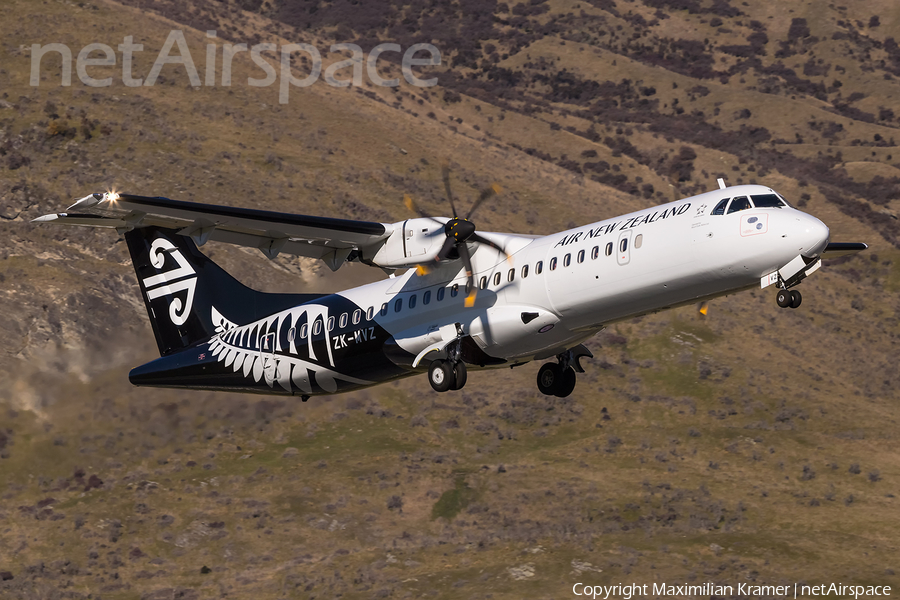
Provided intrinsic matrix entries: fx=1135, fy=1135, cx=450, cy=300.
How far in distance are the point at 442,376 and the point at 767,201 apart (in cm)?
813

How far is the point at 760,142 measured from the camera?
11219 centimetres

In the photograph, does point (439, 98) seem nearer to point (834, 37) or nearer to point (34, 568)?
point (834, 37)

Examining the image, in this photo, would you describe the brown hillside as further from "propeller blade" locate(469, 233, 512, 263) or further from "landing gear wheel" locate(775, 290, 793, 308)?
"landing gear wheel" locate(775, 290, 793, 308)

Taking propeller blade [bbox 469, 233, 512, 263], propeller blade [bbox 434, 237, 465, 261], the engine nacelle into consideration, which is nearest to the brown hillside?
the engine nacelle

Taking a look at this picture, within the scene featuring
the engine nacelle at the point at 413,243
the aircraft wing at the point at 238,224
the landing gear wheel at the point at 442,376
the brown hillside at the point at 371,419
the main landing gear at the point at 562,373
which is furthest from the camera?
the brown hillside at the point at 371,419

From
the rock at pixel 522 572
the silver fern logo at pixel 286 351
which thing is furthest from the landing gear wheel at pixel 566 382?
the rock at pixel 522 572

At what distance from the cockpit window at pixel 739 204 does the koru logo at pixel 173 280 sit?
651 inches

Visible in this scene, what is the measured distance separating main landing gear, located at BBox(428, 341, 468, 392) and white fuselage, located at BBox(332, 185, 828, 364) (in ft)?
2.08

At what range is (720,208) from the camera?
22.6 metres

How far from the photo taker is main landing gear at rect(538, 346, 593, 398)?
27.7 meters

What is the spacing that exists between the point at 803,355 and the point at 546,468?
19940 mm

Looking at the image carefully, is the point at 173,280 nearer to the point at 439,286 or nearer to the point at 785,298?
the point at 439,286

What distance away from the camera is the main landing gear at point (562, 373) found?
2770 centimetres

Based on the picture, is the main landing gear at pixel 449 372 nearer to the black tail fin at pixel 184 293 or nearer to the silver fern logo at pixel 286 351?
the silver fern logo at pixel 286 351
